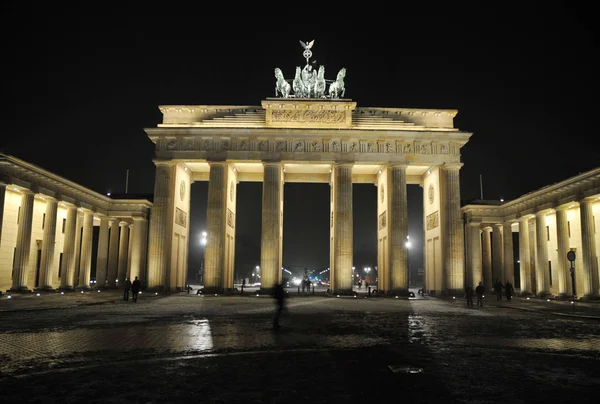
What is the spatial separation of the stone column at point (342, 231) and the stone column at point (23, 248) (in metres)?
24.8

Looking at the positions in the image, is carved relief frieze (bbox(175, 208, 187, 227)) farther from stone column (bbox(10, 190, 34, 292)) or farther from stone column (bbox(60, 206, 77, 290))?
stone column (bbox(10, 190, 34, 292))

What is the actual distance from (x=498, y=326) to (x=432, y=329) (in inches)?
120

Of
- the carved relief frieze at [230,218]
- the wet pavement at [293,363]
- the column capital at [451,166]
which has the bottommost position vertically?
the wet pavement at [293,363]

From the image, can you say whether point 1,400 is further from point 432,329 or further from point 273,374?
point 432,329

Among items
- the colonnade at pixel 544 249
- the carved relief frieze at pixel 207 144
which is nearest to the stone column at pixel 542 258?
the colonnade at pixel 544 249

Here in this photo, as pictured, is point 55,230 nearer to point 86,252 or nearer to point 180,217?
point 86,252

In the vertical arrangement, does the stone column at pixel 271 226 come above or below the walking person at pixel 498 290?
above

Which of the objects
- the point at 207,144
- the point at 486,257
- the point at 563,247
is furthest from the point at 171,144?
the point at 486,257

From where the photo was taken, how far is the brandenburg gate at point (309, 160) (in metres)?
41.4

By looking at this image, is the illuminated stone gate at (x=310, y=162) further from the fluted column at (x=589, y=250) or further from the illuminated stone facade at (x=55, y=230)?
the fluted column at (x=589, y=250)

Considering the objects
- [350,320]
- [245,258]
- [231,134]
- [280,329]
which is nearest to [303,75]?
[231,134]

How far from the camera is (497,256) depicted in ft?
157

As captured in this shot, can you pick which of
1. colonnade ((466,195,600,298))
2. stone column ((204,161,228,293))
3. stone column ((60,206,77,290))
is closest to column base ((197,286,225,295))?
stone column ((204,161,228,293))

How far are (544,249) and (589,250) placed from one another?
6182 millimetres
